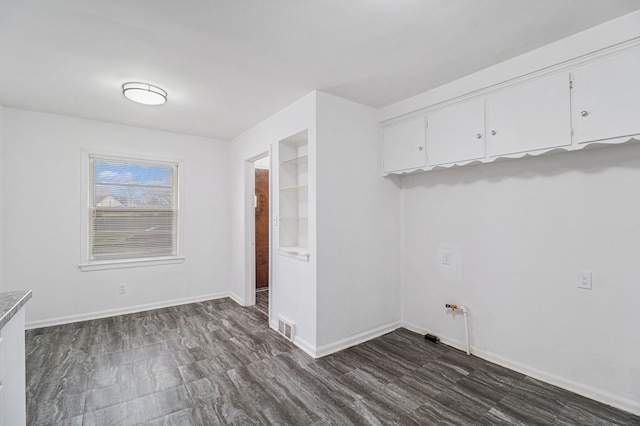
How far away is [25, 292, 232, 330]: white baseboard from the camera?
3571 millimetres

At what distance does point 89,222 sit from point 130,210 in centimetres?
49

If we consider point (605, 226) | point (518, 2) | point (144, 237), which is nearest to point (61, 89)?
point (144, 237)

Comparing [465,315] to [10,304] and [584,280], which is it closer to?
[584,280]

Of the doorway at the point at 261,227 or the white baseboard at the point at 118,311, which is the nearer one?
the white baseboard at the point at 118,311

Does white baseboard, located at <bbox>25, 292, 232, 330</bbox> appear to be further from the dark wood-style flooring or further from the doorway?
the doorway

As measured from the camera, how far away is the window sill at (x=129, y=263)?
3.84 m

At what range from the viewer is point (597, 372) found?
2164 mm

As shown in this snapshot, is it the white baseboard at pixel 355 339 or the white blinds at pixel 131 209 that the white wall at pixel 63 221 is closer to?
the white blinds at pixel 131 209

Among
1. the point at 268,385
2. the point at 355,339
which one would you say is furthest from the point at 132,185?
the point at 355,339

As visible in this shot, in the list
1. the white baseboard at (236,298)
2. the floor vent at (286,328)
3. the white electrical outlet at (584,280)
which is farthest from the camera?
the white baseboard at (236,298)

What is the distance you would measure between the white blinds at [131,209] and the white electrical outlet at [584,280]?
190 inches

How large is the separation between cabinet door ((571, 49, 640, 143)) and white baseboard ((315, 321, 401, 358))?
2525 millimetres

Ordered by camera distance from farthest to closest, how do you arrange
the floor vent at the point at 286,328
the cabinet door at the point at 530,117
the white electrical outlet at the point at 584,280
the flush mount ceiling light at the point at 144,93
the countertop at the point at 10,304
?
the floor vent at the point at 286,328, the flush mount ceiling light at the point at 144,93, the white electrical outlet at the point at 584,280, the cabinet door at the point at 530,117, the countertop at the point at 10,304

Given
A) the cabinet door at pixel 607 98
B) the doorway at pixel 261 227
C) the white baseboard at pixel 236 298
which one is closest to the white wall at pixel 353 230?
the cabinet door at pixel 607 98
